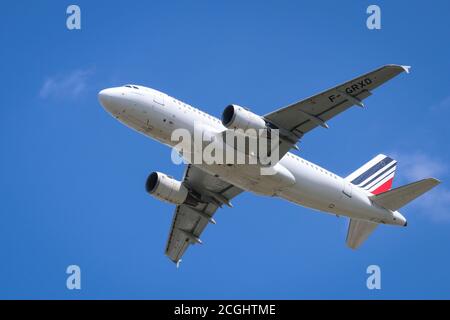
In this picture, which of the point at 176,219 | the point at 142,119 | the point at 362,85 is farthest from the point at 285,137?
the point at 176,219

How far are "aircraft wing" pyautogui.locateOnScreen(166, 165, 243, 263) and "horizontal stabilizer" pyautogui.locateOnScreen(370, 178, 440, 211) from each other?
9.18 meters

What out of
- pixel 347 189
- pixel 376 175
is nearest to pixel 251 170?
pixel 347 189

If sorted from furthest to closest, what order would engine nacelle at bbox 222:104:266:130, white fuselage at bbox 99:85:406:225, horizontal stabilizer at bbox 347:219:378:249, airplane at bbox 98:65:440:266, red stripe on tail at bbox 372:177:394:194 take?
1. horizontal stabilizer at bbox 347:219:378:249
2. red stripe on tail at bbox 372:177:394:194
3. white fuselage at bbox 99:85:406:225
4. airplane at bbox 98:65:440:266
5. engine nacelle at bbox 222:104:266:130

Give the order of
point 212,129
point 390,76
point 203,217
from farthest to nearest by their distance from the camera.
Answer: point 203,217 → point 212,129 → point 390,76

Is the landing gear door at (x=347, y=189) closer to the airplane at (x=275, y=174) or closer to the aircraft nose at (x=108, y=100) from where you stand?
the airplane at (x=275, y=174)

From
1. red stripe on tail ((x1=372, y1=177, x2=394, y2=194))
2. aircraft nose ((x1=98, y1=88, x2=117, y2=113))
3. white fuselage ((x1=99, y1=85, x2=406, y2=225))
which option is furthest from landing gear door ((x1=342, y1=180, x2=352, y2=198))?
aircraft nose ((x1=98, y1=88, x2=117, y2=113))

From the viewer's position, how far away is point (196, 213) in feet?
173

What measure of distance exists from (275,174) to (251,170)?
143cm

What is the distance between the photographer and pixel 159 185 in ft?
161

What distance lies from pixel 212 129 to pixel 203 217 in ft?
33.6

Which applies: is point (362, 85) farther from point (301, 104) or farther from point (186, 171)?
point (186, 171)

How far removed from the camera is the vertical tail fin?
51.0 m

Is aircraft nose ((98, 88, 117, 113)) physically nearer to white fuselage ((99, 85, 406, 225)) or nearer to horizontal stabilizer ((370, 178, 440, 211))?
white fuselage ((99, 85, 406, 225))

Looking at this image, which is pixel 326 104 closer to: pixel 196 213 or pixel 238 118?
pixel 238 118
